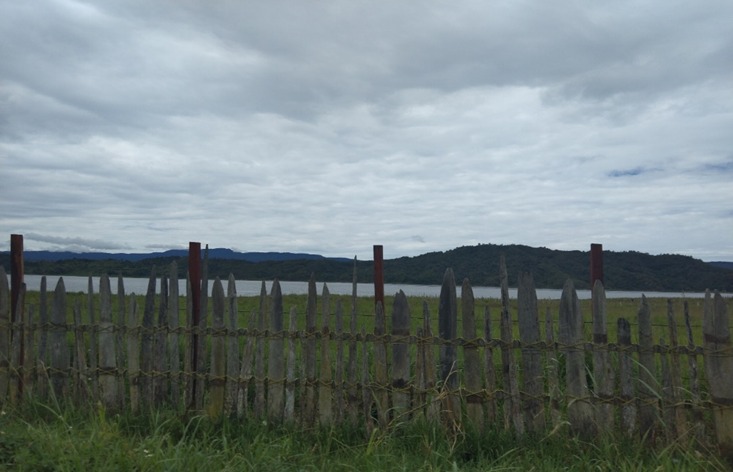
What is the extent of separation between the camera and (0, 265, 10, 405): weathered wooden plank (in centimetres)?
775

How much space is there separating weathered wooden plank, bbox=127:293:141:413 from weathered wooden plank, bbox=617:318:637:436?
490 cm

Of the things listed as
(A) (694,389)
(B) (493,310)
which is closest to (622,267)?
(B) (493,310)

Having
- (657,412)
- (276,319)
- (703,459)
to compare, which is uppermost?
(276,319)

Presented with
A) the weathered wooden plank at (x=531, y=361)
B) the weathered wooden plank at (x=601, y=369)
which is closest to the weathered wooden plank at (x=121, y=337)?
the weathered wooden plank at (x=531, y=361)

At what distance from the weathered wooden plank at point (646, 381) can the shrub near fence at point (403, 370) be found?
0.01 m

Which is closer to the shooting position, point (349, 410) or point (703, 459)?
point (703, 459)

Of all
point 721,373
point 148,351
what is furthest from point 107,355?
point 721,373

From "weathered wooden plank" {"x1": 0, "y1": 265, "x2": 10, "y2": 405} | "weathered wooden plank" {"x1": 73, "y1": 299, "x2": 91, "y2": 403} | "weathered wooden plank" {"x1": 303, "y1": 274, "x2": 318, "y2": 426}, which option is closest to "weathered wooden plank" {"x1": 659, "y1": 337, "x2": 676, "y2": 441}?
Result: "weathered wooden plank" {"x1": 303, "y1": 274, "x2": 318, "y2": 426}

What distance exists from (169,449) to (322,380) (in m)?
1.77

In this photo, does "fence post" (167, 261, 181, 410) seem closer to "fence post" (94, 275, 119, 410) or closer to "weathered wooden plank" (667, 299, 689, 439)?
"fence post" (94, 275, 119, 410)

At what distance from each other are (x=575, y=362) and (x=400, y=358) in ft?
5.22

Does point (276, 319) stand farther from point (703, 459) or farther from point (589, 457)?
point (703, 459)

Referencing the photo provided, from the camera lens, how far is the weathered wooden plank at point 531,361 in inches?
225

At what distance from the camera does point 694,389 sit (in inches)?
221
